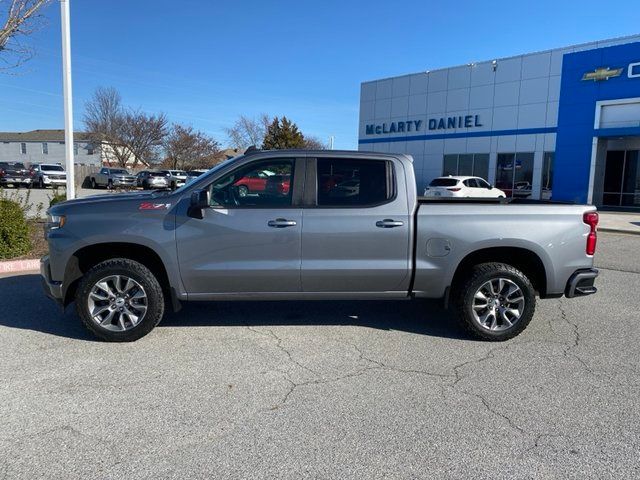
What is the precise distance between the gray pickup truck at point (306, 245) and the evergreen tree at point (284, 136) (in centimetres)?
4674

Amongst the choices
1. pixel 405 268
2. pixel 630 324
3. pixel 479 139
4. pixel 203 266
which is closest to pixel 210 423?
pixel 203 266

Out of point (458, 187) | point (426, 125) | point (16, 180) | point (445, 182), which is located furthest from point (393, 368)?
point (16, 180)

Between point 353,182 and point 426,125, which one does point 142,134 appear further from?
point 353,182

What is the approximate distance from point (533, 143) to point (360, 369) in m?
27.1

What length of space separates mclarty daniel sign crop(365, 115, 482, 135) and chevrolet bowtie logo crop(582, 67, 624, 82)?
257 inches

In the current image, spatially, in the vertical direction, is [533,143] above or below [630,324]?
above

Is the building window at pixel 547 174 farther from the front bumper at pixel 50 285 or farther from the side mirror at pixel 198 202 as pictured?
the front bumper at pixel 50 285

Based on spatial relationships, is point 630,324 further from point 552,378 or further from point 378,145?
point 378,145

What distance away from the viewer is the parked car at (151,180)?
37.1 m

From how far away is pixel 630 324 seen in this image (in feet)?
18.8

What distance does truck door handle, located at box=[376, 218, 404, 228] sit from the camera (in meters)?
4.87

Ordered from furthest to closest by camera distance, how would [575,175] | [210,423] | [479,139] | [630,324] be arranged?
1. [479,139]
2. [575,175]
3. [630,324]
4. [210,423]

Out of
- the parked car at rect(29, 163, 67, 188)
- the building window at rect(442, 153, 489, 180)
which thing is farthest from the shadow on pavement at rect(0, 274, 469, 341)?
the parked car at rect(29, 163, 67, 188)

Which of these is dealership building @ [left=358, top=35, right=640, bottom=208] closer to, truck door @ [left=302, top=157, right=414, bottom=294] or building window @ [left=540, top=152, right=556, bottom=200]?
building window @ [left=540, top=152, right=556, bottom=200]
